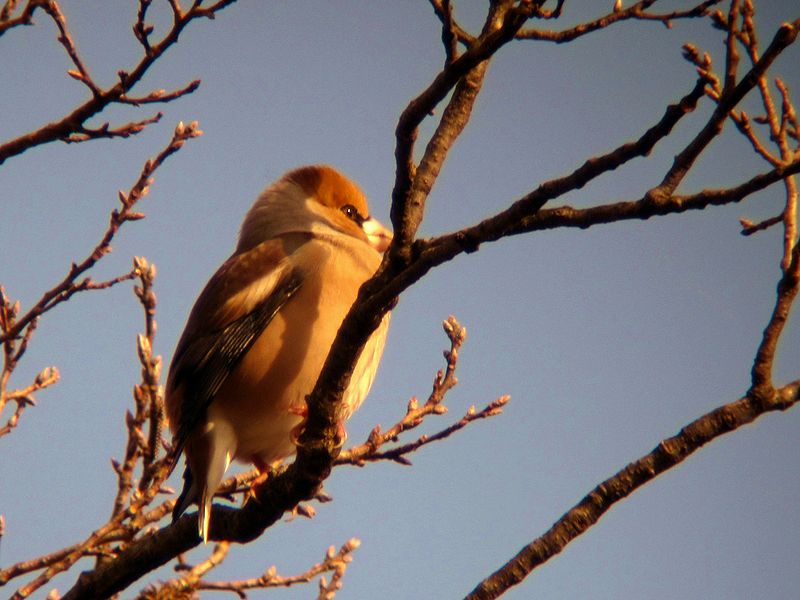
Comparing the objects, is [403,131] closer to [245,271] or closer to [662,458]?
[662,458]

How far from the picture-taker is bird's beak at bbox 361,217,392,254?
5.85m

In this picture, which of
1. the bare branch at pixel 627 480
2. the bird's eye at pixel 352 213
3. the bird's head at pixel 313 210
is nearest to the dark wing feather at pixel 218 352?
the bird's head at pixel 313 210

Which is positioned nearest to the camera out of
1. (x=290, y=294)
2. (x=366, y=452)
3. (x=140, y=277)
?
(x=140, y=277)

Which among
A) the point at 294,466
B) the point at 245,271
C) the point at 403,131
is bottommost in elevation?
the point at 294,466

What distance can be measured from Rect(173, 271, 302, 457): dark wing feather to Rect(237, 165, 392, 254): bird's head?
95 cm

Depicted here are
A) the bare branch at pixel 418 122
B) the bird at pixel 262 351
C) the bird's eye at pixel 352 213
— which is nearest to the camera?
the bare branch at pixel 418 122

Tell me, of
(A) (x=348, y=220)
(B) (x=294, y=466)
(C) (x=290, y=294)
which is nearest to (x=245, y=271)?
(C) (x=290, y=294)

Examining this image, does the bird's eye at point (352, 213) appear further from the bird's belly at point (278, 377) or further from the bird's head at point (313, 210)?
the bird's belly at point (278, 377)

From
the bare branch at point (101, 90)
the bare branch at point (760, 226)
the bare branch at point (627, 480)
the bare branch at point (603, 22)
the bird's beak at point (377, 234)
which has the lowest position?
the bare branch at point (627, 480)

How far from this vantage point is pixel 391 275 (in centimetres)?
267

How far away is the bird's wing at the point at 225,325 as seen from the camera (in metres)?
4.62

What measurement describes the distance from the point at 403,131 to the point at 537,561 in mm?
1184

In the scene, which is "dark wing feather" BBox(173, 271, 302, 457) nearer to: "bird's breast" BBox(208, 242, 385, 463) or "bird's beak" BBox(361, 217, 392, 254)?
"bird's breast" BBox(208, 242, 385, 463)

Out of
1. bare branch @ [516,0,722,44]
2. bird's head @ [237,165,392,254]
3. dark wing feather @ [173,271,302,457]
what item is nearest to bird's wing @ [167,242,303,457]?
dark wing feather @ [173,271,302,457]
